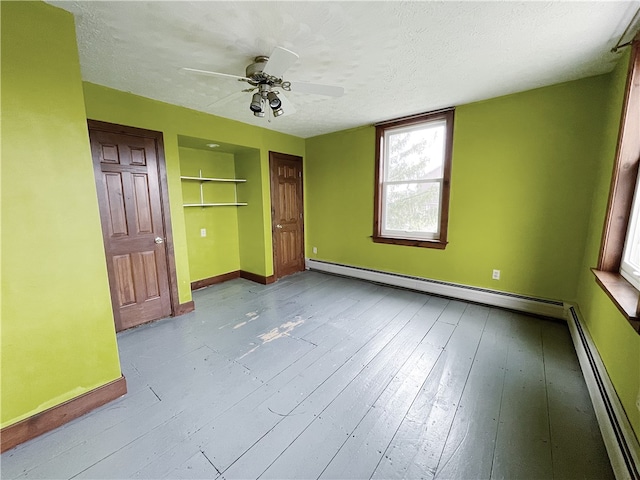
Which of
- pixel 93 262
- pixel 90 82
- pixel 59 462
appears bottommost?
pixel 59 462

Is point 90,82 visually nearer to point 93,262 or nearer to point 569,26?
point 93,262

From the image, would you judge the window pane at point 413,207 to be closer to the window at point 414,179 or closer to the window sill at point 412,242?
the window at point 414,179

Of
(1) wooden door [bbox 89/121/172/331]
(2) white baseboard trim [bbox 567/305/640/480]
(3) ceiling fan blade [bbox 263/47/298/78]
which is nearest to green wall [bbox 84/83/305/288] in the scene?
(1) wooden door [bbox 89/121/172/331]

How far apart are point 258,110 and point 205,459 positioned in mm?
2232

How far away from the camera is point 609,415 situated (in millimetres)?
1359

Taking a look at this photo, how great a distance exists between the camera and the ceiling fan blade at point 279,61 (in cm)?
145

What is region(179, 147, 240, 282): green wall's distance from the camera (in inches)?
142

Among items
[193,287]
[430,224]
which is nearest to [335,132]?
[430,224]

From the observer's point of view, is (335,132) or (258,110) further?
(335,132)

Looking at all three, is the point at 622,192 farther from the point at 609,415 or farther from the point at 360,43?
the point at 360,43

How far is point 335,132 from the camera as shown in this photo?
160 inches

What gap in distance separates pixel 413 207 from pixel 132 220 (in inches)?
133

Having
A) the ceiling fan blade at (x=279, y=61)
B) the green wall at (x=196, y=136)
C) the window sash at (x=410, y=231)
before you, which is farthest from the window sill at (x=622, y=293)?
the green wall at (x=196, y=136)

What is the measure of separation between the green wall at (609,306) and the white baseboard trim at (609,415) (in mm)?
43
